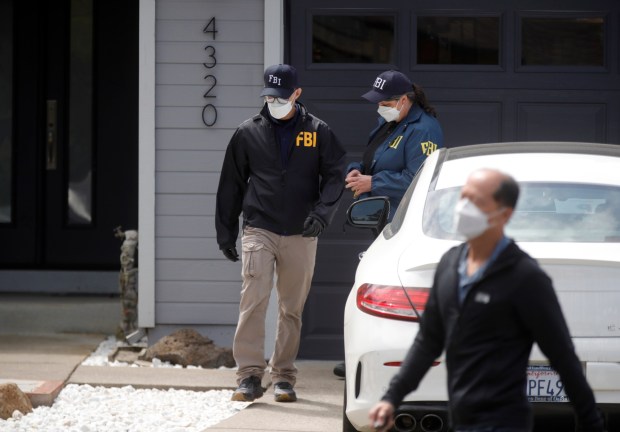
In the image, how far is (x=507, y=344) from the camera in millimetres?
3893

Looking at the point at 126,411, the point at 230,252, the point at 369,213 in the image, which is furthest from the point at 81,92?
the point at 369,213

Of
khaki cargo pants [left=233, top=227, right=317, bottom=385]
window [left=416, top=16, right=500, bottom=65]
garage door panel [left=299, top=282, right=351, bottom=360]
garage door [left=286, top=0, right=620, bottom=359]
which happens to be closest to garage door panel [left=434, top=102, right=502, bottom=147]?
garage door [left=286, top=0, right=620, bottom=359]

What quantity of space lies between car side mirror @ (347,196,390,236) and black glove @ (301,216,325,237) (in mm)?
435

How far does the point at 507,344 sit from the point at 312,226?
12.0 feet

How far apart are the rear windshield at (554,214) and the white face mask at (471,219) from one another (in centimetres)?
155

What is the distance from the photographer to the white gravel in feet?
23.7

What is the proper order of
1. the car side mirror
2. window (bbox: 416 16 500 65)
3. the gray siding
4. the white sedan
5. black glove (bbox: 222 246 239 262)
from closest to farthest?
the white sedan
the car side mirror
black glove (bbox: 222 246 239 262)
the gray siding
window (bbox: 416 16 500 65)

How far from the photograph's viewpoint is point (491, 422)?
3.88 meters

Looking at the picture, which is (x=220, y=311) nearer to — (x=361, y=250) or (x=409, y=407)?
(x=361, y=250)

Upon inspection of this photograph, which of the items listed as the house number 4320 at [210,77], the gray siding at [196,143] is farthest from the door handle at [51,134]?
the house number 4320 at [210,77]

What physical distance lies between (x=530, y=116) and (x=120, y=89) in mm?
3560

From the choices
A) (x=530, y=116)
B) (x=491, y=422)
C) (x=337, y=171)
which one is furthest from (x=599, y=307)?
(x=530, y=116)

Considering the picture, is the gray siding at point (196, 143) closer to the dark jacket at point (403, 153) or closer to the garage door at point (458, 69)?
the garage door at point (458, 69)

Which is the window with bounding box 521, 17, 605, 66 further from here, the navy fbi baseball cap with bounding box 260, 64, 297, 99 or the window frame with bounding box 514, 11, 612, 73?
the navy fbi baseball cap with bounding box 260, 64, 297, 99
